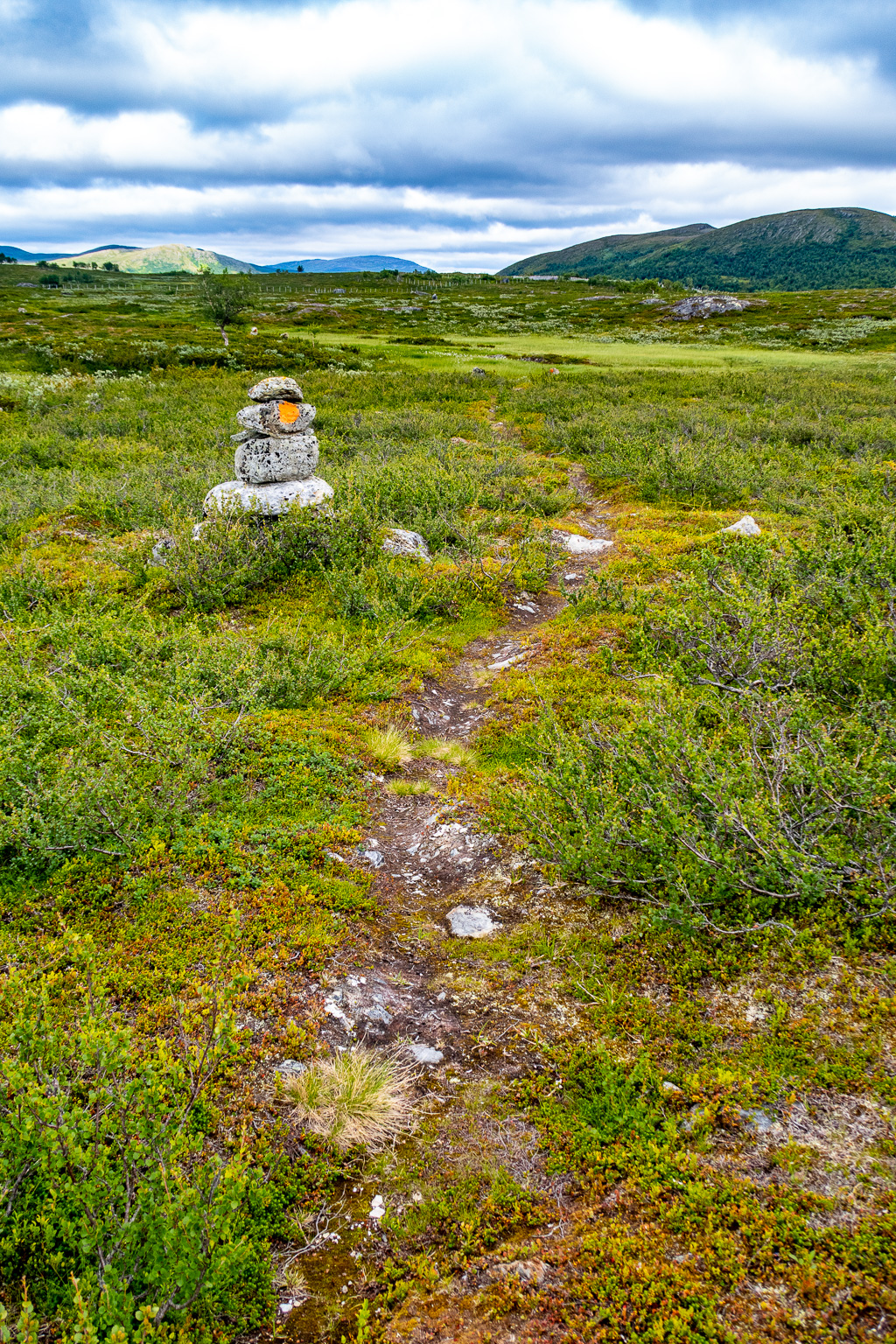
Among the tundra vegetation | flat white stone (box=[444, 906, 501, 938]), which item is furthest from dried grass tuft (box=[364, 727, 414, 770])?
flat white stone (box=[444, 906, 501, 938])

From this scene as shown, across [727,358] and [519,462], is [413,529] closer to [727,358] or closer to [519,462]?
[519,462]

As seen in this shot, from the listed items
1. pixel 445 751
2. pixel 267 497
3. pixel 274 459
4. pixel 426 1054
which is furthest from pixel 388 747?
pixel 274 459

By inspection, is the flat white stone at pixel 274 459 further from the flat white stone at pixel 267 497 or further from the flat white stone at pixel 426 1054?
the flat white stone at pixel 426 1054

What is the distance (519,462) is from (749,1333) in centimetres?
2259

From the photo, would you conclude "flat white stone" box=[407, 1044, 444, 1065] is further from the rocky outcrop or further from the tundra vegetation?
the rocky outcrop

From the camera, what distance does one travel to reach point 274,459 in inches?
651

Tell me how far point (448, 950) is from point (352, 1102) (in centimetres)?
182

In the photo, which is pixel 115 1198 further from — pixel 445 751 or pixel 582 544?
pixel 582 544

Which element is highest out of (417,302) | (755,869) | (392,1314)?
(417,302)

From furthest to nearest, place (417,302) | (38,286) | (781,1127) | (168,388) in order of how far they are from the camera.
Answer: (38,286), (417,302), (168,388), (781,1127)

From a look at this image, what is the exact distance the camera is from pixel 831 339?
188ft

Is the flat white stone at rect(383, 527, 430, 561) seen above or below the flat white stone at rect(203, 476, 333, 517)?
below

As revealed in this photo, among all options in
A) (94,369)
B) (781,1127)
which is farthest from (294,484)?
(94,369)

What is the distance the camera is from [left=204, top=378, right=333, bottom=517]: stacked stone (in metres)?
16.2
